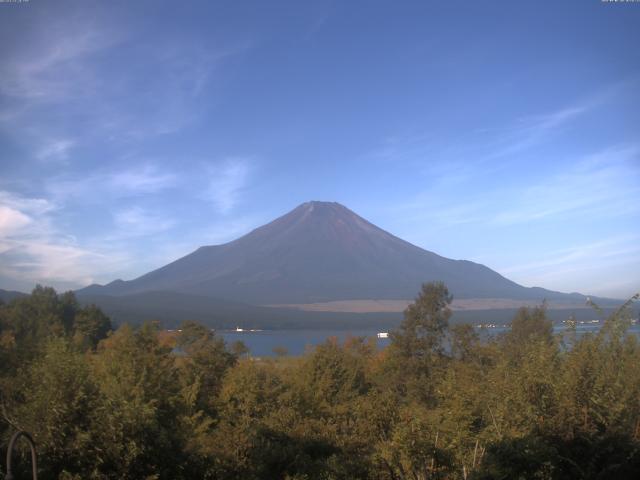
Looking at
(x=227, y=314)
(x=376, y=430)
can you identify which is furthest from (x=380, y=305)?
(x=376, y=430)

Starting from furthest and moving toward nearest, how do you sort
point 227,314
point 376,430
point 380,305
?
point 380,305 → point 227,314 → point 376,430

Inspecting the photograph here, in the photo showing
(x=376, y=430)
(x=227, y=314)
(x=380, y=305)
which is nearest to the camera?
(x=376, y=430)

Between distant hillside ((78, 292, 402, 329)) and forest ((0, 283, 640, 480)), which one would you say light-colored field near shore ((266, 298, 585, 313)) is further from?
forest ((0, 283, 640, 480))

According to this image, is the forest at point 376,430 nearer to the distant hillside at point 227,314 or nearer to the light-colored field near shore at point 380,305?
the distant hillside at point 227,314

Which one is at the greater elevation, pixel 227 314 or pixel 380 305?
pixel 380 305

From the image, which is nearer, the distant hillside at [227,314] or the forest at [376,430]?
the forest at [376,430]

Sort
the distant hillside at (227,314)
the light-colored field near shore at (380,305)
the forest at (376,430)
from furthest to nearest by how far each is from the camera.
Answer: the light-colored field near shore at (380,305) → the distant hillside at (227,314) → the forest at (376,430)

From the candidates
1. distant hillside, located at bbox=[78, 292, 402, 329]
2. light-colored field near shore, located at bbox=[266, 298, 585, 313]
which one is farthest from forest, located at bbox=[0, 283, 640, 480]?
light-colored field near shore, located at bbox=[266, 298, 585, 313]

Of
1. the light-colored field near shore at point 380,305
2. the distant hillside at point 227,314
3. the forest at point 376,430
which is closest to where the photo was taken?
the forest at point 376,430

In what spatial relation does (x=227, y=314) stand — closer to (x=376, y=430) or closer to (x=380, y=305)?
(x=380, y=305)

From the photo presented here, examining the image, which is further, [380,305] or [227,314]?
[380,305]

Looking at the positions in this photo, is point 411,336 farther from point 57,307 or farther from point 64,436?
point 57,307

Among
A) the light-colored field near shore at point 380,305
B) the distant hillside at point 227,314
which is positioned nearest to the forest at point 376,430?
the distant hillside at point 227,314

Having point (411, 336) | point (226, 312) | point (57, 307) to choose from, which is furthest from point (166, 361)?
point (226, 312)
